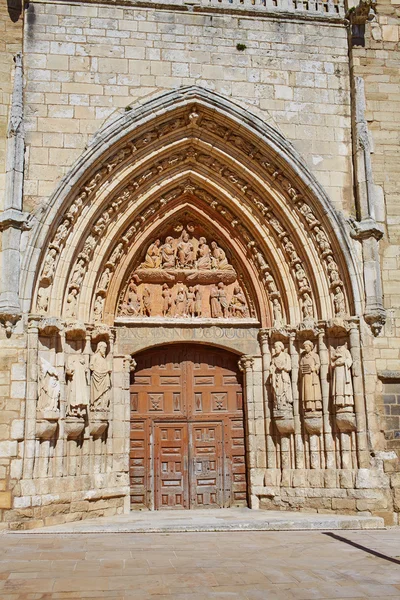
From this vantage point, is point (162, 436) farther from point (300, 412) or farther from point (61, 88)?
point (61, 88)

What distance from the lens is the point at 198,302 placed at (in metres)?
9.78

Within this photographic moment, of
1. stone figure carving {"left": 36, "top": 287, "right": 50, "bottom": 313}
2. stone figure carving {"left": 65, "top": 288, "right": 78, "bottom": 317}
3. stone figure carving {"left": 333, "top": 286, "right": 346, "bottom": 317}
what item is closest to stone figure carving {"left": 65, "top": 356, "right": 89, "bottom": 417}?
stone figure carving {"left": 65, "top": 288, "right": 78, "bottom": 317}

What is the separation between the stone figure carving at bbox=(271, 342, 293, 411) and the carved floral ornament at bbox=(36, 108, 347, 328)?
19.7 inches

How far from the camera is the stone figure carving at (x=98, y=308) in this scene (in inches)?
358

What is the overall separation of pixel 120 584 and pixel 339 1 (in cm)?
842

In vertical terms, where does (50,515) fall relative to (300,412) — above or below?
below

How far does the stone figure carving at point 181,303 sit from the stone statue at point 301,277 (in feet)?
5.34

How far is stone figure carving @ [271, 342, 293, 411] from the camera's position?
29.4ft

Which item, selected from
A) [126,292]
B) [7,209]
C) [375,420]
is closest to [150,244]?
[126,292]

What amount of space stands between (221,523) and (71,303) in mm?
3272

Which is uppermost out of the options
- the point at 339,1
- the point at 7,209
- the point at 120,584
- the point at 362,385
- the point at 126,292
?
the point at 339,1

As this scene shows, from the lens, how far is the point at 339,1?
9.82m

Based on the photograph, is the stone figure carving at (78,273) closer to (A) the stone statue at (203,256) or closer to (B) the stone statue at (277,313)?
(A) the stone statue at (203,256)

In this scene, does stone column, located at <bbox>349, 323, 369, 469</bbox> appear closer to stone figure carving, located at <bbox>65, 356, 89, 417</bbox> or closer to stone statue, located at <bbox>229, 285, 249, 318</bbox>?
stone statue, located at <bbox>229, 285, 249, 318</bbox>
